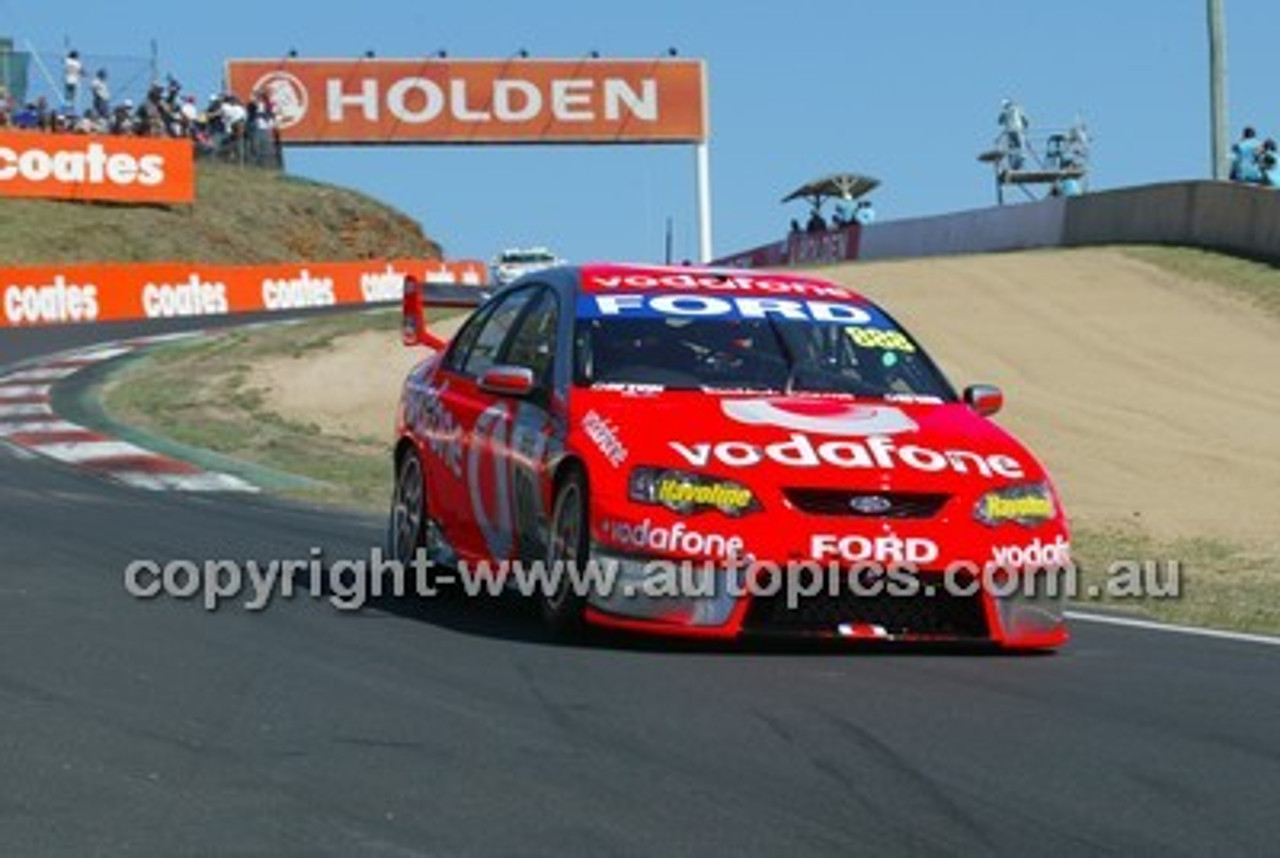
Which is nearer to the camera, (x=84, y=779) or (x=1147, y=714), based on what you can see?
(x=84, y=779)

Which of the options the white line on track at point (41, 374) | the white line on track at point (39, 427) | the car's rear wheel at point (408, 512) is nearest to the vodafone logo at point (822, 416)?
the car's rear wheel at point (408, 512)

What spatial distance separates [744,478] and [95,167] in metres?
42.7

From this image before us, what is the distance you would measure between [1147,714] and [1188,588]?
16.4 ft

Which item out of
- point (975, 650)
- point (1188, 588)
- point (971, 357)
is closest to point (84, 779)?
point (975, 650)

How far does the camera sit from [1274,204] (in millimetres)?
34688

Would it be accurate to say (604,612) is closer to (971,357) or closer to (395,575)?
(395,575)

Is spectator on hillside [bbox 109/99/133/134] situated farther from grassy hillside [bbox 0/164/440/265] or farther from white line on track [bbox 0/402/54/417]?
white line on track [bbox 0/402/54/417]

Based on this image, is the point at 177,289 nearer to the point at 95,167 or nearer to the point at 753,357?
the point at 95,167

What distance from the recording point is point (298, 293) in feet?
161

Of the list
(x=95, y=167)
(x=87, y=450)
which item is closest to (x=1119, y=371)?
(x=87, y=450)

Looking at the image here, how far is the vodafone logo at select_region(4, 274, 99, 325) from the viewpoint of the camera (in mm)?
38250

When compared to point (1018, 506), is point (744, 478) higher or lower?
higher

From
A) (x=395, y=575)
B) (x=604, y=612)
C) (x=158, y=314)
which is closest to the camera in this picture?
(x=604, y=612)

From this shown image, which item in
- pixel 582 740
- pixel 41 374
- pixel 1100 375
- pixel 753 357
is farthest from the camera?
pixel 41 374
